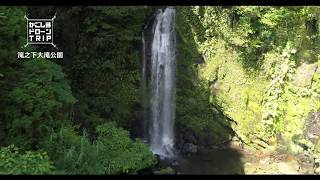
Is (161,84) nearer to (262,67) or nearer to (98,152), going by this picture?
(262,67)

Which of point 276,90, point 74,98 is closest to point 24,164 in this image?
point 74,98

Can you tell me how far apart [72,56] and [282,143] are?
642 centimetres

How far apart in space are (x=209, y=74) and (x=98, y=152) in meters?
5.95

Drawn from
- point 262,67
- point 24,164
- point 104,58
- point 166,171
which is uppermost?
point 104,58

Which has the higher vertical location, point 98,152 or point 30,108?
point 30,108

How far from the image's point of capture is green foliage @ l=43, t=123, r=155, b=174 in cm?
715

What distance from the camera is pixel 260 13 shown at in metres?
12.4

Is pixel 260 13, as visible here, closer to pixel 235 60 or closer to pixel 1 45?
pixel 235 60

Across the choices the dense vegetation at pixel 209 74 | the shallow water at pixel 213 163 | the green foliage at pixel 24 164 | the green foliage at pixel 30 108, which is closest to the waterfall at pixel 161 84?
the dense vegetation at pixel 209 74

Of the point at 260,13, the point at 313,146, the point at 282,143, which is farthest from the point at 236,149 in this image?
the point at 260,13

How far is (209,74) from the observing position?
13320 millimetres

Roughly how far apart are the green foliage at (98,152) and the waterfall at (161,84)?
2.69m

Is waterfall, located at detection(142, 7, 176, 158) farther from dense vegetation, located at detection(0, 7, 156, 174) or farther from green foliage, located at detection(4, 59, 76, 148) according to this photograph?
green foliage, located at detection(4, 59, 76, 148)

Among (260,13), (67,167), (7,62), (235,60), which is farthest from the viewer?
(235,60)
